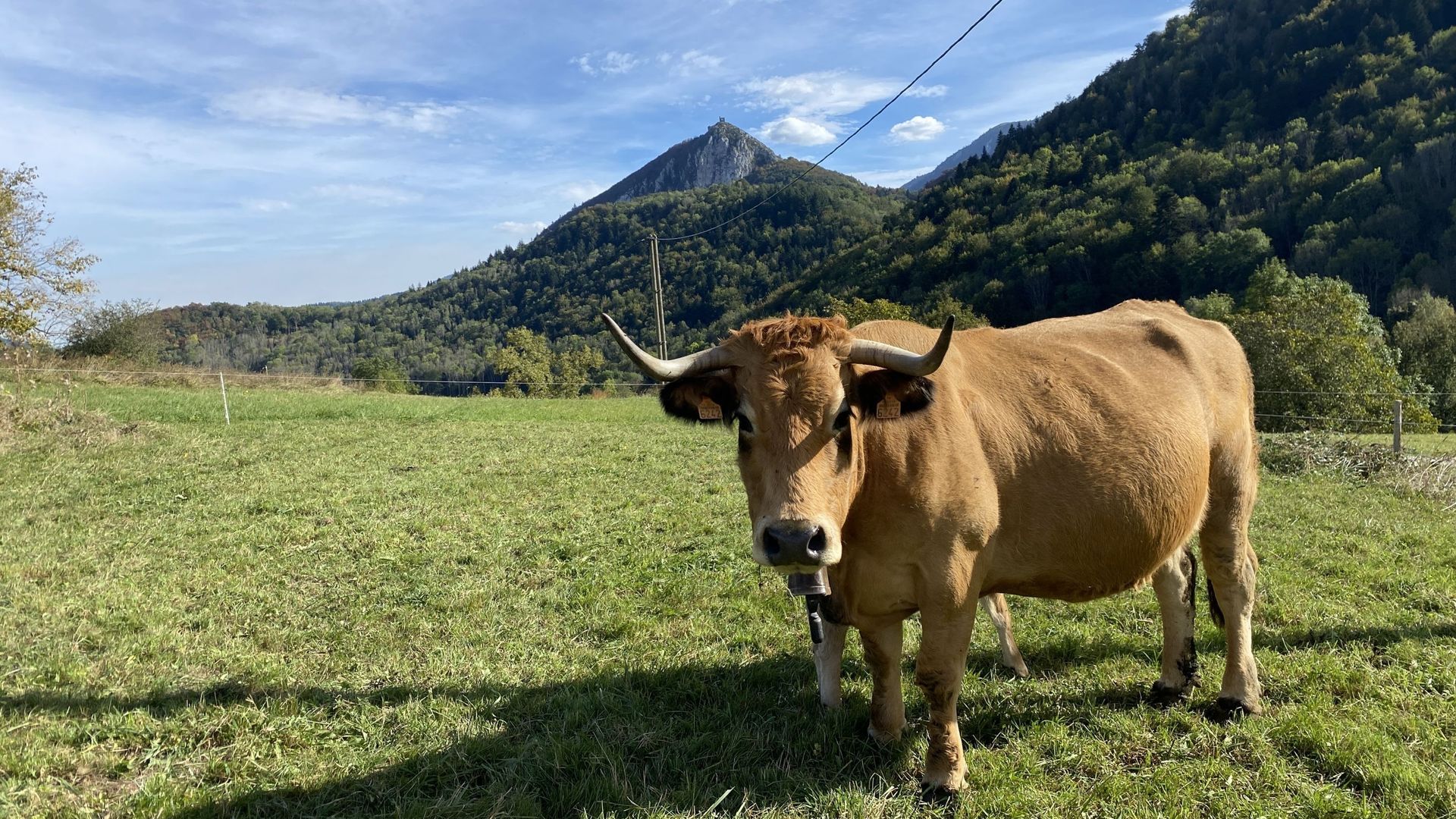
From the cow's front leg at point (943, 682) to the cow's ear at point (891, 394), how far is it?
1.05m

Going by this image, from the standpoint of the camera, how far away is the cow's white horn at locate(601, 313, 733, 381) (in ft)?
11.2

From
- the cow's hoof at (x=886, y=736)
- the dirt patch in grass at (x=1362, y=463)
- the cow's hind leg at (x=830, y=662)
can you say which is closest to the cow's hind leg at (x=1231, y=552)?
the cow's hoof at (x=886, y=736)

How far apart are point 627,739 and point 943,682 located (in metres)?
1.84

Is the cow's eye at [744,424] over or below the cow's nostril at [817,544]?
over

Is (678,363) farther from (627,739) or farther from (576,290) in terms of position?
(576,290)

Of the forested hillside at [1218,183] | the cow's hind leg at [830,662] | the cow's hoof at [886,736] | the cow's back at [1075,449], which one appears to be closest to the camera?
the cow's back at [1075,449]

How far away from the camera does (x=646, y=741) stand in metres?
4.06

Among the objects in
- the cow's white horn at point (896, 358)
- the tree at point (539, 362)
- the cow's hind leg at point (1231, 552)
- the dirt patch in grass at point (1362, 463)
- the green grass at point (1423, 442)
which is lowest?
the green grass at point (1423, 442)

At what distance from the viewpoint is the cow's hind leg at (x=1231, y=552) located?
4.50 meters

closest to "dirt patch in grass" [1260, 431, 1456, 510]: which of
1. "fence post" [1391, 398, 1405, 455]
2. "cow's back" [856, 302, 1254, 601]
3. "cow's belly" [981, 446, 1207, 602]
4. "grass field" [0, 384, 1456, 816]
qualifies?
"fence post" [1391, 398, 1405, 455]

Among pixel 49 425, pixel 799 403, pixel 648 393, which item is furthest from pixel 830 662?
pixel 648 393

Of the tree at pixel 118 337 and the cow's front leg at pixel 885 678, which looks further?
the tree at pixel 118 337

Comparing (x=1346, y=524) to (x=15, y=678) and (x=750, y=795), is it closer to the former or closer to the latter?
(x=750, y=795)

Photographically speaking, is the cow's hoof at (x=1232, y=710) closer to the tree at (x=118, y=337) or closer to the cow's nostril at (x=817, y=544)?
the cow's nostril at (x=817, y=544)
